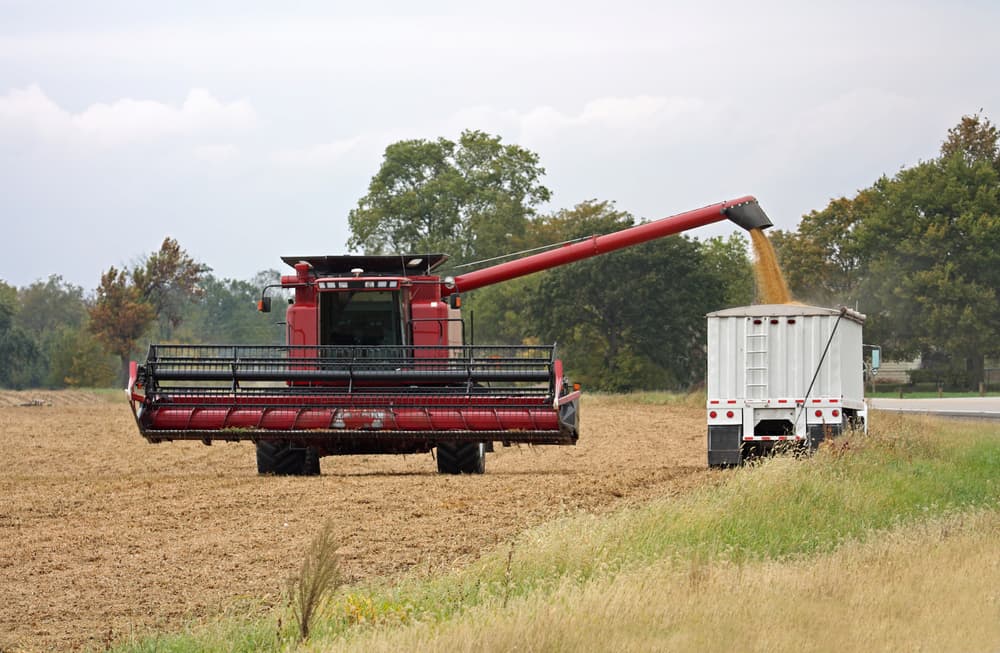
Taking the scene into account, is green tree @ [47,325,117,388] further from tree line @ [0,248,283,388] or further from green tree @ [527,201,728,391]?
green tree @ [527,201,728,391]

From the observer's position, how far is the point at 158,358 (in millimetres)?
18594

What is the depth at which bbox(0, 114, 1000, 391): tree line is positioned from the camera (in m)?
70.3

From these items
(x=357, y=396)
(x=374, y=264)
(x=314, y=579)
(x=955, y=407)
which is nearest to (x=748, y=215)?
(x=374, y=264)

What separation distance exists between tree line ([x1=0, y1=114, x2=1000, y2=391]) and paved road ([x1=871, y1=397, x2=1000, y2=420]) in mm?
12707

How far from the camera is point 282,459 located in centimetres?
1891

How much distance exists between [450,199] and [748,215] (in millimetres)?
68734

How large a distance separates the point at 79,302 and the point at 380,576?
133m

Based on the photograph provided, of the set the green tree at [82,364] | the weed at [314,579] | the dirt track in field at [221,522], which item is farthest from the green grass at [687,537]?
the green tree at [82,364]

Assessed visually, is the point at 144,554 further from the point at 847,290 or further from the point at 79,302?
the point at 79,302

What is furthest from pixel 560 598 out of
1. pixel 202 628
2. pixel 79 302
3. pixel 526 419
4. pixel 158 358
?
pixel 79 302

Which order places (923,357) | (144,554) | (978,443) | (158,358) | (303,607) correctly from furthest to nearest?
(923,357) → (978,443) → (158,358) → (144,554) → (303,607)

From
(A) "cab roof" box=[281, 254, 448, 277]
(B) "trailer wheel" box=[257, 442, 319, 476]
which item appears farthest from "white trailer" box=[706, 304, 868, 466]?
(B) "trailer wheel" box=[257, 442, 319, 476]

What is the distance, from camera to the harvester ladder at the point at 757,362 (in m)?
20.9

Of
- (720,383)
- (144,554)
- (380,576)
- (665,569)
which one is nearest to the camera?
(665,569)
